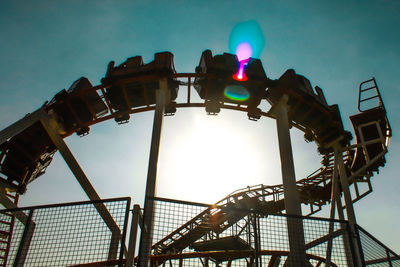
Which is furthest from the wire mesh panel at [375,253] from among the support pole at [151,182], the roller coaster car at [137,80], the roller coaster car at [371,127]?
the roller coaster car at [137,80]

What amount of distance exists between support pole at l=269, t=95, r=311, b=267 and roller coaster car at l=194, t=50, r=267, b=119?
1016 millimetres

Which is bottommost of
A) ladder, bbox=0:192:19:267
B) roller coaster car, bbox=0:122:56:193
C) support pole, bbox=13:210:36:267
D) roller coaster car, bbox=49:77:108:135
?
support pole, bbox=13:210:36:267

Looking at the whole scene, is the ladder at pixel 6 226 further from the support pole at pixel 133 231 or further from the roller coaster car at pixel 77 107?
the roller coaster car at pixel 77 107

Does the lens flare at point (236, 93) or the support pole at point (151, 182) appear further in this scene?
the lens flare at point (236, 93)

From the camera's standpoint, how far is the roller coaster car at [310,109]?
458 inches

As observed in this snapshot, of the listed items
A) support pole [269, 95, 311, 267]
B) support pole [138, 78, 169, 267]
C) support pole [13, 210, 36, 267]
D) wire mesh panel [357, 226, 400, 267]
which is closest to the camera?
support pole [138, 78, 169, 267]

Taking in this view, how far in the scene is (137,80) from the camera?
1084 cm

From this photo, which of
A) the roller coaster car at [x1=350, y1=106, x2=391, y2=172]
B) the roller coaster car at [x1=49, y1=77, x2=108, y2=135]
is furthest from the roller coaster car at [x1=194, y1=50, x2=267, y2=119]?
the roller coaster car at [x1=49, y1=77, x2=108, y2=135]

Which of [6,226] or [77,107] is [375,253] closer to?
[6,226]

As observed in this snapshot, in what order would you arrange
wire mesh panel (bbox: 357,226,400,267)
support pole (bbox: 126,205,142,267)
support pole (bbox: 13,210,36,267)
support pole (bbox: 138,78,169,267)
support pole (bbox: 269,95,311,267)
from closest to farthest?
support pole (bbox: 138,78,169,267), support pole (bbox: 13,210,36,267), support pole (bbox: 126,205,142,267), support pole (bbox: 269,95,311,267), wire mesh panel (bbox: 357,226,400,267)

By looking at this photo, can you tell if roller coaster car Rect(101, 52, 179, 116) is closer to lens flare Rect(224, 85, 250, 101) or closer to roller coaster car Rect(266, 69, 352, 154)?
lens flare Rect(224, 85, 250, 101)

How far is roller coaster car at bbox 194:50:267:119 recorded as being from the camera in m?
11.1

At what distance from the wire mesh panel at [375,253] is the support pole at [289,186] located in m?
1.09

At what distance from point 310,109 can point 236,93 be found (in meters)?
3.13
